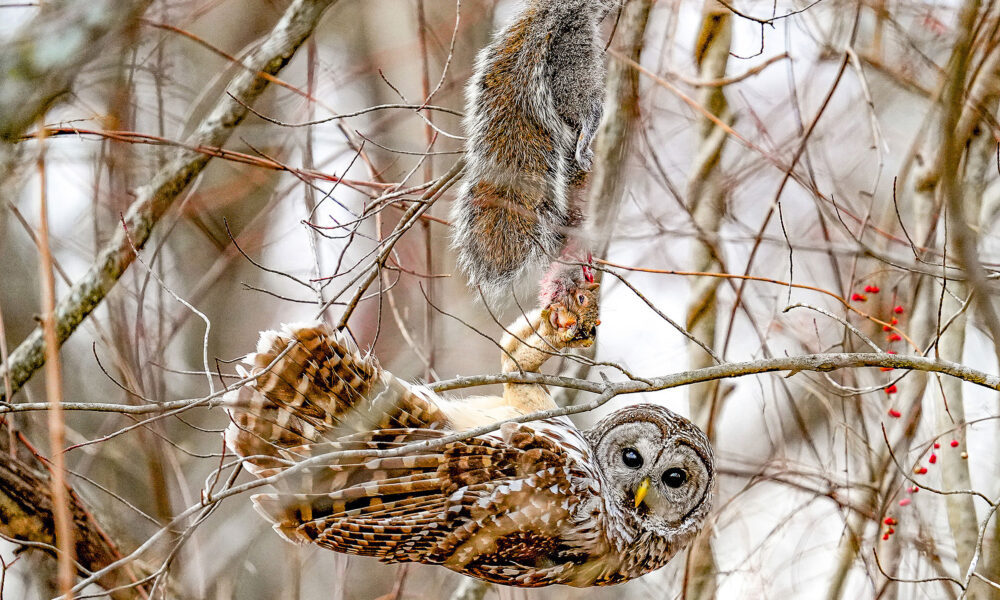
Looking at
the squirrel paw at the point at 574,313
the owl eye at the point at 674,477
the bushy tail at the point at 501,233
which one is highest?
the bushy tail at the point at 501,233

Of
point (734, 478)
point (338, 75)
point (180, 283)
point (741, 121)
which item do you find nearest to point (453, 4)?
point (338, 75)

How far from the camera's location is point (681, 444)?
314 centimetres

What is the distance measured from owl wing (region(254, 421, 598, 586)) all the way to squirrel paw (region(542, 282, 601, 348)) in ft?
1.11

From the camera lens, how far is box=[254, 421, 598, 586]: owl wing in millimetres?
2715

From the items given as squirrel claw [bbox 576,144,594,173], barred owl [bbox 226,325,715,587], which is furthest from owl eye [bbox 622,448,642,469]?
squirrel claw [bbox 576,144,594,173]

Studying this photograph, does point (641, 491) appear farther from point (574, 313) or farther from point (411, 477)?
point (411, 477)

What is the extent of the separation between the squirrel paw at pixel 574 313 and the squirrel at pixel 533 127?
0.17 feet

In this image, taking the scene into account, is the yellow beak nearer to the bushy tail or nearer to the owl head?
the owl head

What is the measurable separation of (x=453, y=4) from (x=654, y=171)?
2.29 meters

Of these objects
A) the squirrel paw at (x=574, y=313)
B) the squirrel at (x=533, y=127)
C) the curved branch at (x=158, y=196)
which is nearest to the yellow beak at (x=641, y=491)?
the squirrel paw at (x=574, y=313)

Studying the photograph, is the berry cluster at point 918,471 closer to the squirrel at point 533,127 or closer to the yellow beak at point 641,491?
the yellow beak at point 641,491

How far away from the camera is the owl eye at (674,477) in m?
3.20

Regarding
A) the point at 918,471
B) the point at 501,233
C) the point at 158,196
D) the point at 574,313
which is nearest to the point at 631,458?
the point at 574,313

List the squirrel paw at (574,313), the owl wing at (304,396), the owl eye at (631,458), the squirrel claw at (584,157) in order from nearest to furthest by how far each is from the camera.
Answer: the owl wing at (304,396)
the squirrel claw at (584,157)
the squirrel paw at (574,313)
the owl eye at (631,458)
